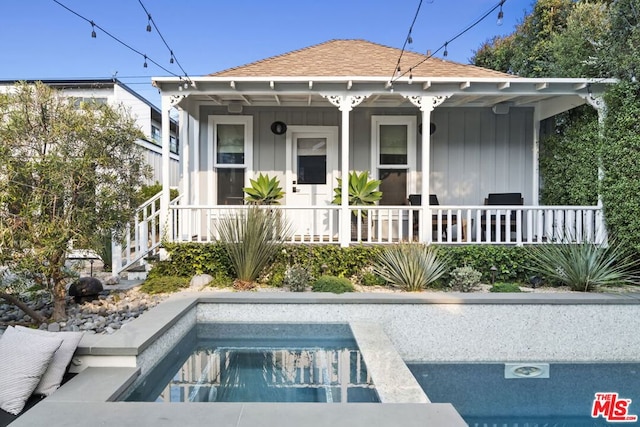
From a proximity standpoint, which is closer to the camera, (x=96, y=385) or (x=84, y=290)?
(x=96, y=385)

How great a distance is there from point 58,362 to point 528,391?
4.29 metres

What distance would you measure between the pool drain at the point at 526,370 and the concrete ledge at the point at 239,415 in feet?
8.39

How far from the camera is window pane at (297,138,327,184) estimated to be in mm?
8562

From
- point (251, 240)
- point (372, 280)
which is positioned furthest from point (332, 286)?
point (251, 240)

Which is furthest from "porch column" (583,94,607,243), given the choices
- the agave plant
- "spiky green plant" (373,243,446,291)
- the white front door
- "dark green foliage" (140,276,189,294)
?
"dark green foliage" (140,276,189,294)

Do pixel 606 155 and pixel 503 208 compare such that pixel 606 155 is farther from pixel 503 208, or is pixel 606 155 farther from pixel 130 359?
pixel 130 359

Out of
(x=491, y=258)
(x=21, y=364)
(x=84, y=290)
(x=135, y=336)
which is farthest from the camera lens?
(x=491, y=258)

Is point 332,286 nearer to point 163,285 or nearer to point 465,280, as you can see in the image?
point 465,280

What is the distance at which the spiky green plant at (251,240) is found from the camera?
6.07m

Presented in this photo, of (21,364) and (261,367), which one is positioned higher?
(21,364)

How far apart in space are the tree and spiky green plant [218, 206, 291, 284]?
5.38ft

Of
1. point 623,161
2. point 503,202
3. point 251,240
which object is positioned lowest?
point 251,240

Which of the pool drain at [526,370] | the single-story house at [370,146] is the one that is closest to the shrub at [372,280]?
the single-story house at [370,146]

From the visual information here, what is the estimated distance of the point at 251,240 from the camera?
605 cm
